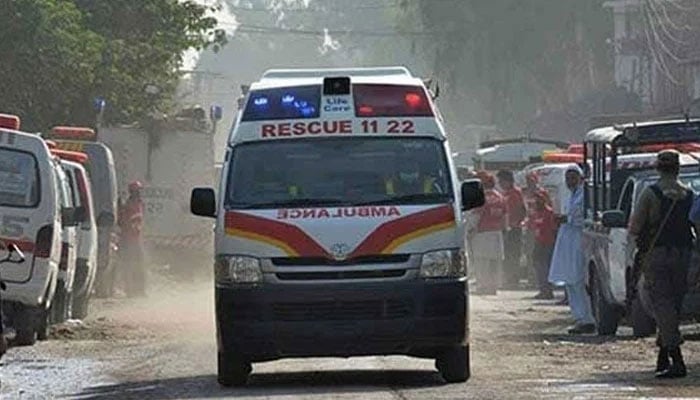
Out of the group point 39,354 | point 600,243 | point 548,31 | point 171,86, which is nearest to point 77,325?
point 39,354

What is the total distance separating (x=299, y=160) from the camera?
683 inches

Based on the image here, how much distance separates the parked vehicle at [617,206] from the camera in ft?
71.4

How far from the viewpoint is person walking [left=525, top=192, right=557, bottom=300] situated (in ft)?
103

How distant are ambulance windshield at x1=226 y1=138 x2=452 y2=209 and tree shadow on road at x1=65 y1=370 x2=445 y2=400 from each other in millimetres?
1388

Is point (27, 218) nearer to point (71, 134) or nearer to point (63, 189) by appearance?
point (63, 189)

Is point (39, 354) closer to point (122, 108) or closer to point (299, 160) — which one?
point (299, 160)

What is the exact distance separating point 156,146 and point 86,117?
536 centimetres

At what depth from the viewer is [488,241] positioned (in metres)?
34.6

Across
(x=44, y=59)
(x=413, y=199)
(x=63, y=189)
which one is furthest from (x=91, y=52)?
(x=413, y=199)

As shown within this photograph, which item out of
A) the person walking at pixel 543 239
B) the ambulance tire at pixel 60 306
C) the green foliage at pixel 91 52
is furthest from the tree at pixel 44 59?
the ambulance tire at pixel 60 306

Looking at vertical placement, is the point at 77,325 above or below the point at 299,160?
below

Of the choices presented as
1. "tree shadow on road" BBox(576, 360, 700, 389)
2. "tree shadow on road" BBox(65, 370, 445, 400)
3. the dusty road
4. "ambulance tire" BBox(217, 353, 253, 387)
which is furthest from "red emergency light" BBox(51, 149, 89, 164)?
"tree shadow on road" BBox(576, 360, 700, 389)

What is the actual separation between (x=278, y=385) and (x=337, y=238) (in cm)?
145

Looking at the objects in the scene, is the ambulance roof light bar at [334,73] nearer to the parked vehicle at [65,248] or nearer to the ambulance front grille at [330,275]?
the ambulance front grille at [330,275]
